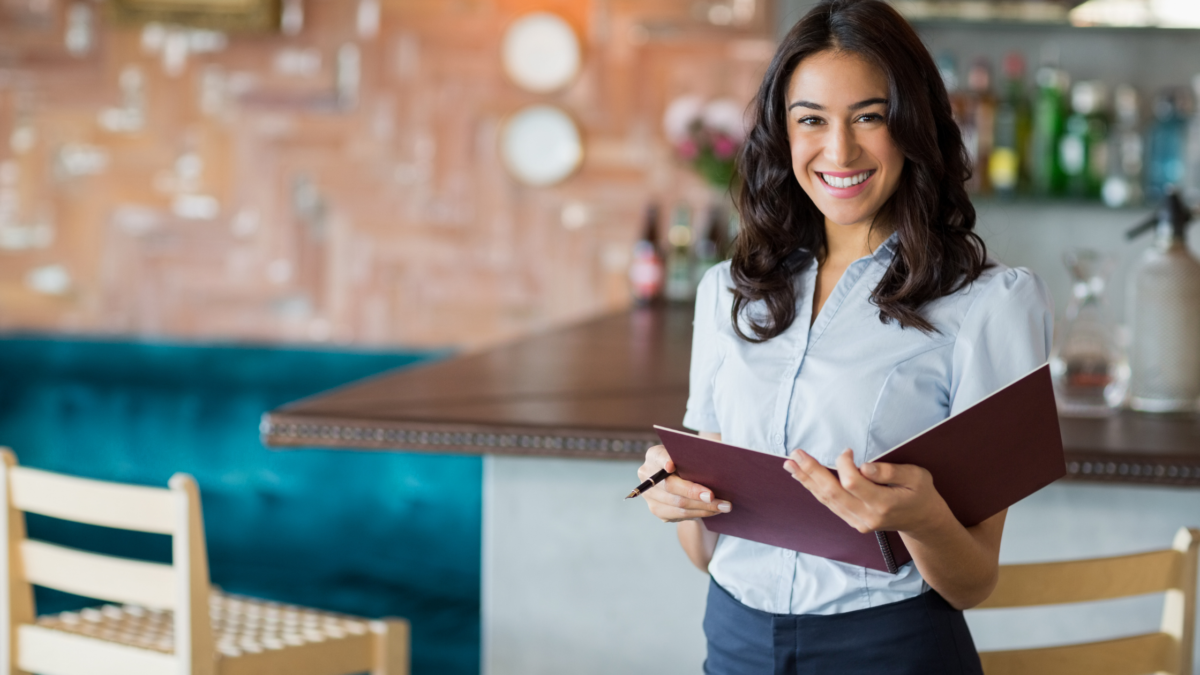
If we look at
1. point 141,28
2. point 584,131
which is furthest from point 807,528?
point 141,28

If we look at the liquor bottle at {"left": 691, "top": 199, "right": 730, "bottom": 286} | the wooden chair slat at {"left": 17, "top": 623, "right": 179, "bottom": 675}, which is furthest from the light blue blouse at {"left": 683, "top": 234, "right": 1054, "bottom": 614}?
the liquor bottle at {"left": 691, "top": 199, "right": 730, "bottom": 286}

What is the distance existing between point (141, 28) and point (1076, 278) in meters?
3.57

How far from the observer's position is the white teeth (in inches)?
38.6

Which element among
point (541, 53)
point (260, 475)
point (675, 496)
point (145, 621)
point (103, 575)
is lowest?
point (260, 475)

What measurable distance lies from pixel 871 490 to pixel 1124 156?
2.71 meters

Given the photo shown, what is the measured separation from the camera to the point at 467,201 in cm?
400

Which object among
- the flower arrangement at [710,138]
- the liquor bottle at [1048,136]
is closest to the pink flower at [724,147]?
the flower arrangement at [710,138]

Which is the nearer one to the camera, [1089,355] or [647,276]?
[1089,355]

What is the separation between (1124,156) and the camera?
316 centimetres

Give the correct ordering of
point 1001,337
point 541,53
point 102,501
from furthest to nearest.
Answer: point 541,53 → point 102,501 → point 1001,337

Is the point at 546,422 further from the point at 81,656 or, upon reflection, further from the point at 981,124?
the point at 981,124

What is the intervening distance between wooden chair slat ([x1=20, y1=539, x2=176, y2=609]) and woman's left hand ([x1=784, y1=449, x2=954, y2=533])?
832 millimetres

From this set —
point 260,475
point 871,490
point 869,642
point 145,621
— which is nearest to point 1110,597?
point 869,642

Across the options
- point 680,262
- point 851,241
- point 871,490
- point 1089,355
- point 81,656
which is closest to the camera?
point 871,490
